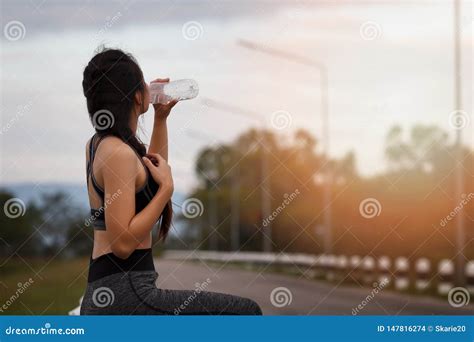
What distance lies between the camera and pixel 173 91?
3.31 meters

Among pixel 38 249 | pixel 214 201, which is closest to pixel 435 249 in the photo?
pixel 38 249

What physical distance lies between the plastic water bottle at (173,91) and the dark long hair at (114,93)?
13 cm

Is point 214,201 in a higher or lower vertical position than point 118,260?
lower

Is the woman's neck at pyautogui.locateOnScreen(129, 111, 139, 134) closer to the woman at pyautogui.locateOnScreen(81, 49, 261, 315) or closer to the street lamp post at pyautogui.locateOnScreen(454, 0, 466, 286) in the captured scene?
the woman at pyautogui.locateOnScreen(81, 49, 261, 315)

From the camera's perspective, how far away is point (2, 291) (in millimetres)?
5121

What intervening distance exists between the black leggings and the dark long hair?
0.30 meters

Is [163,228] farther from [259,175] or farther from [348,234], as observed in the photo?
[259,175]

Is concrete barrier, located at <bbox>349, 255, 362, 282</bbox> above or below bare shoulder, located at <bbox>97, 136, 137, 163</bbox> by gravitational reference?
below

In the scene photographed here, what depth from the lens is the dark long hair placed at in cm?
312

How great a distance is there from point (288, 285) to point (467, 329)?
23.9 meters

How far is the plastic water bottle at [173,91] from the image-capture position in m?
3.26
